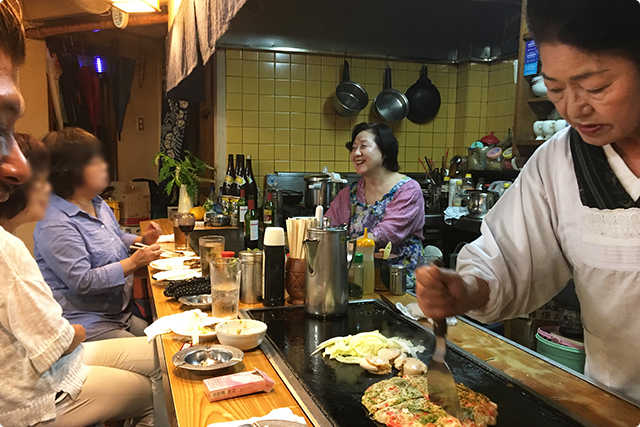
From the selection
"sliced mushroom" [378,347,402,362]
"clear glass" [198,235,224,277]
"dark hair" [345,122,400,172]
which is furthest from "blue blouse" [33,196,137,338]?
"dark hair" [345,122,400,172]

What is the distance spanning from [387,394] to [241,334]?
44 centimetres

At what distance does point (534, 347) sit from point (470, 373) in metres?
1.59

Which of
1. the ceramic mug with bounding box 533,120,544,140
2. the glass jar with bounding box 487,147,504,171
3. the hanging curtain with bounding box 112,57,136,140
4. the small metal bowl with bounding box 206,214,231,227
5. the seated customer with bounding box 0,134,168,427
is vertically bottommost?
the seated customer with bounding box 0,134,168,427

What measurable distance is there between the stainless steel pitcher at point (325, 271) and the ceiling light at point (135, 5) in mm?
2323

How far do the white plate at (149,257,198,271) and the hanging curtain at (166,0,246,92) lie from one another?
101cm

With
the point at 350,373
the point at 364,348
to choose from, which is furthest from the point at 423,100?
the point at 350,373

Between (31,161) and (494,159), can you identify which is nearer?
(31,161)

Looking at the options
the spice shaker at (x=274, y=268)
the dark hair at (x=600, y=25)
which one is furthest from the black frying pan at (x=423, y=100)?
the dark hair at (x=600, y=25)

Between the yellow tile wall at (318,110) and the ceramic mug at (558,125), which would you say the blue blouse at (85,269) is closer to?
the yellow tile wall at (318,110)

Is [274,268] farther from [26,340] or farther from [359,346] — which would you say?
[26,340]

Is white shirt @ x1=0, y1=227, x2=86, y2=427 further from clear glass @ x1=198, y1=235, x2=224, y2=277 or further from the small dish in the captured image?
clear glass @ x1=198, y1=235, x2=224, y2=277

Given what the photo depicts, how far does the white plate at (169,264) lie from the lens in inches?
88.0

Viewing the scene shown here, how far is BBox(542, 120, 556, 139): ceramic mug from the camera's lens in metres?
3.31

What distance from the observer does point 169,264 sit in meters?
2.29
